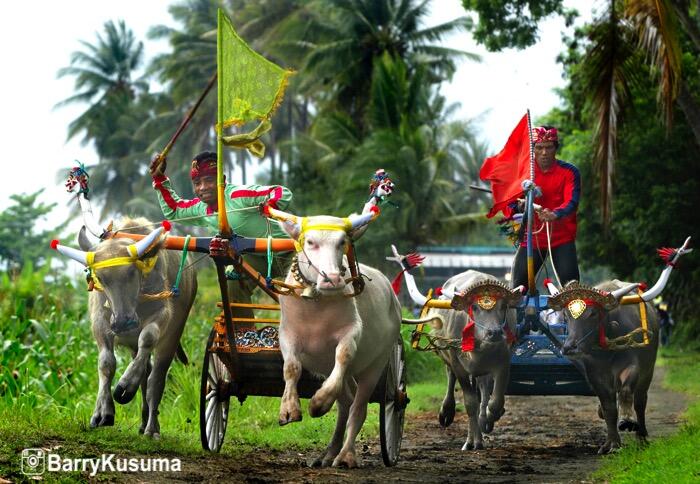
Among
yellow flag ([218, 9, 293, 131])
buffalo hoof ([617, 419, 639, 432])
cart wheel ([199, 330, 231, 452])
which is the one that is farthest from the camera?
buffalo hoof ([617, 419, 639, 432])

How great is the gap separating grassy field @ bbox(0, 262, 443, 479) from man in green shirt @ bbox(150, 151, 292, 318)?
1.46 m

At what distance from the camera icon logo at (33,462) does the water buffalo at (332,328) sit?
1.44 meters

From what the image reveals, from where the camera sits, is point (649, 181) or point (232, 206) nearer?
point (232, 206)

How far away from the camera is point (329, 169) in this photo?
34.3 m

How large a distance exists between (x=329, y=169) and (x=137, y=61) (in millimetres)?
29729

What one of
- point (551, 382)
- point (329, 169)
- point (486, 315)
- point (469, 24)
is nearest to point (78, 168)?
point (486, 315)

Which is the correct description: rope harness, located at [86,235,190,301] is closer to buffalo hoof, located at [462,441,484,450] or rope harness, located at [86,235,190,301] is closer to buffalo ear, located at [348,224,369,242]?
buffalo ear, located at [348,224,369,242]

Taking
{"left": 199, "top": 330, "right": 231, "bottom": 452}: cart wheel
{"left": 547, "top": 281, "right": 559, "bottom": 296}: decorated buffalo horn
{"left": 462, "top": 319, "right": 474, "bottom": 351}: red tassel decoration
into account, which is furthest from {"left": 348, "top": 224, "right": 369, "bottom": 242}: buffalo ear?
{"left": 547, "top": 281, "right": 559, "bottom": 296}: decorated buffalo horn

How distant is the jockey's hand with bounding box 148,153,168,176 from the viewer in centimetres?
875

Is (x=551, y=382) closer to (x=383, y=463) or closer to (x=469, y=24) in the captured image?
(x=383, y=463)

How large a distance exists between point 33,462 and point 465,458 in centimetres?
390

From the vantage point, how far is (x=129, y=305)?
7.99 m

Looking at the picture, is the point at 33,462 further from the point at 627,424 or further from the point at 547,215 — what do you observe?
the point at 547,215

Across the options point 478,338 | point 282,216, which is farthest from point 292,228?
point 478,338
